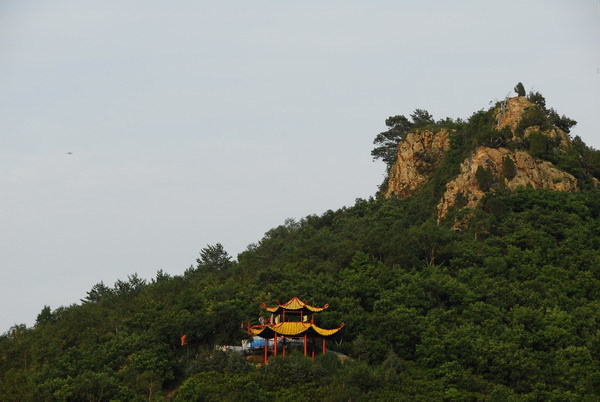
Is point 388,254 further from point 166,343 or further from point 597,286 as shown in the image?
point 166,343

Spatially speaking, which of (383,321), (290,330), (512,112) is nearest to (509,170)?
(512,112)

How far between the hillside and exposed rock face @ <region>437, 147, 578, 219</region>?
0.09 m

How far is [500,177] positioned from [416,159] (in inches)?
379

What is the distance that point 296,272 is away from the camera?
48156 mm

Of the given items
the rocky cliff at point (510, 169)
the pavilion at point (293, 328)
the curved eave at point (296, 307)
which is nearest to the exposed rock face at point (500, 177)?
the rocky cliff at point (510, 169)

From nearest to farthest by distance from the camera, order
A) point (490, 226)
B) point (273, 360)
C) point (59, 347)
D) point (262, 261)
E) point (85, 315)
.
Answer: point (273, 360) → point (59, 347) → point (85, 315) → point (490, 226) → point (262, 261)

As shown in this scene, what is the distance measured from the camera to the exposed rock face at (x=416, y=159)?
6494 cm

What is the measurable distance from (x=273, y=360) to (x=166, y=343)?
18.0 ft

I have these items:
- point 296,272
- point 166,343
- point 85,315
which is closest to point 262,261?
point 296,272

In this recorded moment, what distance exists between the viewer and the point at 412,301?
43.0m

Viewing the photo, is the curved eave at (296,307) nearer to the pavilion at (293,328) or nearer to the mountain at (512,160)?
the pavilion at (293,328)

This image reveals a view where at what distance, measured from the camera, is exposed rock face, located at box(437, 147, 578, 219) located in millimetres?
56812

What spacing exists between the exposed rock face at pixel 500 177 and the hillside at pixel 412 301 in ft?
0.31

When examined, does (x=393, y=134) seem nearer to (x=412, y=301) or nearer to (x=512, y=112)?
(x=512, y=112)
